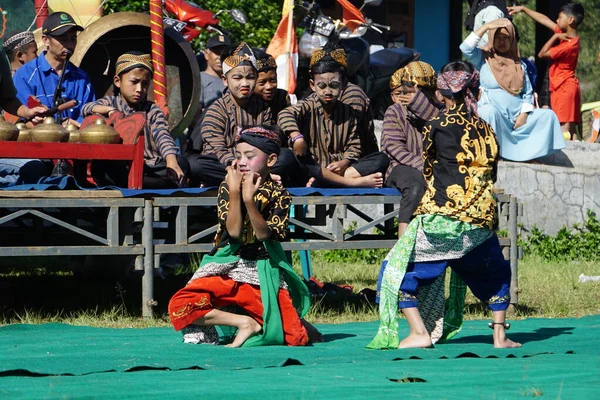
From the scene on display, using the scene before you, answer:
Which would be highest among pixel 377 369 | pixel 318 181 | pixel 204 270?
pixel 318 181

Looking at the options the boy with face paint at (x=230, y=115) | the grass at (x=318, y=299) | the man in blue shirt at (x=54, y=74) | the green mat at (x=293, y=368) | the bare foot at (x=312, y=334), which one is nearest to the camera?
the green mat at (x=293, y=368)

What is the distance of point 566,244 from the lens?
12562mm

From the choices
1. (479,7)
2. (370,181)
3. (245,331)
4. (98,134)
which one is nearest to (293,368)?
(245,331)

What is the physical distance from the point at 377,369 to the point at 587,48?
1884cm

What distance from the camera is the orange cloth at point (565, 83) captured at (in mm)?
13641

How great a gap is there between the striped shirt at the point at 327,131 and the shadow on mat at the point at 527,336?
2.26 metres

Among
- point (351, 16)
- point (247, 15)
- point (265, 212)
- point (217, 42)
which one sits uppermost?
point (247, 15)

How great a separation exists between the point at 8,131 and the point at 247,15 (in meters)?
6.66

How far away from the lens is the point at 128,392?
4.76 meters

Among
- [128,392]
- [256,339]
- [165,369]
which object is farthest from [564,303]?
[128,392]

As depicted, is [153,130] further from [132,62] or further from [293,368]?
[293,368]

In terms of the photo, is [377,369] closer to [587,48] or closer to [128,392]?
[128,392]

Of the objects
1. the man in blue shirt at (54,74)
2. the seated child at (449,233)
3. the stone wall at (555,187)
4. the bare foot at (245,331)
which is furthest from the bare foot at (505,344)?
the stone wall at (555,187)

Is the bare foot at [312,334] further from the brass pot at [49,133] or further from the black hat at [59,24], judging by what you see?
the black hat at [59,24]
